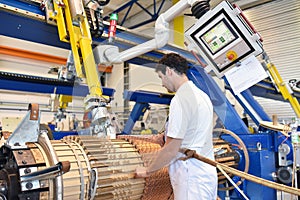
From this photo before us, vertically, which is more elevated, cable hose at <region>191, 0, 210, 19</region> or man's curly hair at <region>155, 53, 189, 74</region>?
cable hose at <region>191, 0, 210, 19</region>

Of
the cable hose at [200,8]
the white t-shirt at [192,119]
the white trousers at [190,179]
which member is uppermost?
the cable hose at [200,8]

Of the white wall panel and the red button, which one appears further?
the white wall panel

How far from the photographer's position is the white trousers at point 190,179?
1242mm

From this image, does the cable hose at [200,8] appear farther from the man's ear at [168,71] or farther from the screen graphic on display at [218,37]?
the man's ear at [168,71]

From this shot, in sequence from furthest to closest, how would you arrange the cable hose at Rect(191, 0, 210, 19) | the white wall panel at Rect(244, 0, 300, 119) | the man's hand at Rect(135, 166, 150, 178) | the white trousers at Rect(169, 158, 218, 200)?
the white wall panel at Rect(244, 0, 300, 119)
the cable hose at Rect(191, 0, 210, 19)
the white trousers at Rect(169, 158, 218, 200)
the man's hand at Rect(135, 166, 150, 178)

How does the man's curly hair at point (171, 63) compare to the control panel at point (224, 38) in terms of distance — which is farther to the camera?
the control panel at point (224, 38)

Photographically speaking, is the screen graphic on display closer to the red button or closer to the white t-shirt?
the red button

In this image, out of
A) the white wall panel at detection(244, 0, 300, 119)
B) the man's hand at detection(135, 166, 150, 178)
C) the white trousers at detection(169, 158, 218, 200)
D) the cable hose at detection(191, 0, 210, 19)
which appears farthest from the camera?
the white wall panel at detection(244, 0, 300, 119)

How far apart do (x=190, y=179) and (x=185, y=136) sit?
0.18 m

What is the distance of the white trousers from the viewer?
1.24m

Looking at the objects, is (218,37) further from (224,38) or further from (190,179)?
(190,179)

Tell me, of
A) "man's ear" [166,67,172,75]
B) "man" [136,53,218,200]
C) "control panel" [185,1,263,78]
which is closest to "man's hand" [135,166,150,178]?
"man" [136,53,218,200]

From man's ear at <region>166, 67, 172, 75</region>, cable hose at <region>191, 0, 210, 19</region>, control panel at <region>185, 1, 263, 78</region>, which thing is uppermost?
cable hose at <region>191, 0, 210, 19</region>

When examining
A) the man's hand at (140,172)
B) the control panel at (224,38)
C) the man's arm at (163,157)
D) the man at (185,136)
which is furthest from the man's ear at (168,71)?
the control panel at (224,38)
